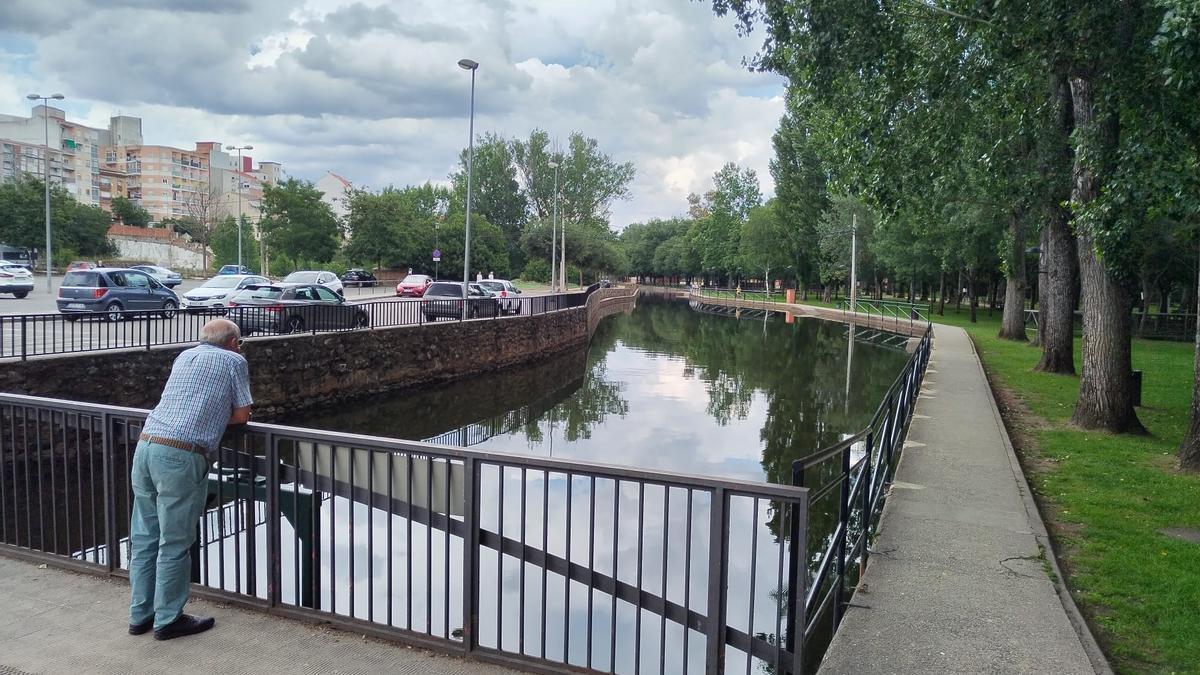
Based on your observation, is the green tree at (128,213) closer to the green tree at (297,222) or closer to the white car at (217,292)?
the green tree at (297,222)

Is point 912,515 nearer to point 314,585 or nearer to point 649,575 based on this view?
point 649,575

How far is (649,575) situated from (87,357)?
36.6ft

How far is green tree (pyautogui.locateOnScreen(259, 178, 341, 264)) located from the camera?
191 feet

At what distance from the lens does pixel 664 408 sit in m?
21.4

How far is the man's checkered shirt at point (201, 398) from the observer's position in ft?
14.3

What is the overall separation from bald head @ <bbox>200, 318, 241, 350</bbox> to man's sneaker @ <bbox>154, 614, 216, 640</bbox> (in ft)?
4.67

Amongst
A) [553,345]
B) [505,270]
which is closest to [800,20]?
[553,345]

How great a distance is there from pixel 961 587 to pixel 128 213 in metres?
107

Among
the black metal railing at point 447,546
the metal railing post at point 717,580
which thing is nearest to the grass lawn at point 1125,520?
the black metal railing at point 447,546

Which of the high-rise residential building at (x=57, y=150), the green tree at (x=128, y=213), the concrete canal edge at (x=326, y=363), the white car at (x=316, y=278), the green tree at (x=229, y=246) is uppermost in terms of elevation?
the high-rise residential building at (x=57, y=150)

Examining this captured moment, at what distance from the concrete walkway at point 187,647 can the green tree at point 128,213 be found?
340ft

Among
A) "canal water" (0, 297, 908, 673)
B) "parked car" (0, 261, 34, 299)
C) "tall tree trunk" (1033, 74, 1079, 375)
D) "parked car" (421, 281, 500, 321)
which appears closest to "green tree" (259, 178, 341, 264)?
"parked car" (0, 261, 34, 299)

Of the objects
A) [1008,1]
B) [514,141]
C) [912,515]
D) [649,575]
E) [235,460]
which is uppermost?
[514,141]

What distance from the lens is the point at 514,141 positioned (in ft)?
312
